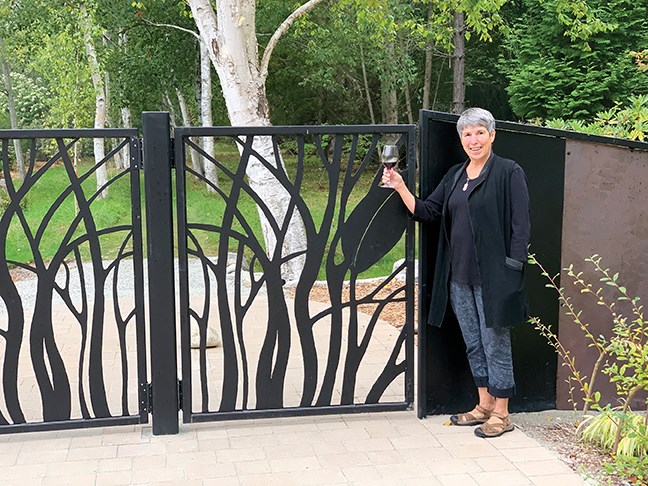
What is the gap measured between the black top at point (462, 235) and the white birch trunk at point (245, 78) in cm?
496

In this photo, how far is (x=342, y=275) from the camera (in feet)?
14.3

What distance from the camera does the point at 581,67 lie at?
15.9m

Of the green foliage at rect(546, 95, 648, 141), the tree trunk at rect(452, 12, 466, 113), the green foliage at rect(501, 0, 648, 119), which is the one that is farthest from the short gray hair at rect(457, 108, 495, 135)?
the tree trunk at rect(452, 12, 466, 113)

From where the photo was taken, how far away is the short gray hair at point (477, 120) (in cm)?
394

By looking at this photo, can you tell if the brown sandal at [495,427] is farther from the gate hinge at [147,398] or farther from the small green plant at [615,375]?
the gate hinge at [147,398]

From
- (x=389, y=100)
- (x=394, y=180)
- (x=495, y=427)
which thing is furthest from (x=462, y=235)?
(x=389, y=100)

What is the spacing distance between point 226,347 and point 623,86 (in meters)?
13.4

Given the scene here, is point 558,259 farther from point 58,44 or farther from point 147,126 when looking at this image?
point 58,44

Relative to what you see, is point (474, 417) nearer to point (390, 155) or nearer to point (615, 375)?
point (615, 375)

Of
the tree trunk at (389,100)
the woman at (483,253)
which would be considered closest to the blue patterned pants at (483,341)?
the woman at (483,253)

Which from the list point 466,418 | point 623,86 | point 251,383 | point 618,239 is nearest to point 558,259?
point 618,239

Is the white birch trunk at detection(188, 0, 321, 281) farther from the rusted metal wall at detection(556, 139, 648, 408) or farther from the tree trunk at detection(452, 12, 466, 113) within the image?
the tree trunk at detection(452, 12, 466, 113)

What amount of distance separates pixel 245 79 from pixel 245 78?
0.01 metres

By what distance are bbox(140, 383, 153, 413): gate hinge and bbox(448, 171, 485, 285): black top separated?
186cm
